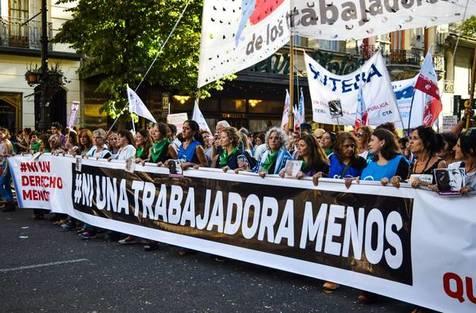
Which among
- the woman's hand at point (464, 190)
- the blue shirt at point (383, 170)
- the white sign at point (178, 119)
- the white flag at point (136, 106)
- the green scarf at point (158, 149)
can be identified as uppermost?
the white flag at point (136, 106)

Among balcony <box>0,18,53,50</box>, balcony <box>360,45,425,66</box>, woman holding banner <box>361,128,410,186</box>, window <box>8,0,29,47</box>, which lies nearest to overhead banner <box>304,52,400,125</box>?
woman holding banner <box>361,128,410,186</box>

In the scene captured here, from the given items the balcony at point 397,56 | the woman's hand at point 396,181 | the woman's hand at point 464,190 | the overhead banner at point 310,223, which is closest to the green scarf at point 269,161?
the overhead banner at point 310,223

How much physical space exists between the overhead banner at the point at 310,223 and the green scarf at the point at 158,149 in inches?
9.4

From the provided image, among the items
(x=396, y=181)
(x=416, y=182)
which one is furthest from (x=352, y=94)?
(x=416, y=182)

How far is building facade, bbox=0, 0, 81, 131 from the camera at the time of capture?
62.5 feet

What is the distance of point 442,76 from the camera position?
34.1 metres

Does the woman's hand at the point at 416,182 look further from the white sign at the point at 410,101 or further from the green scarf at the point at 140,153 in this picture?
the white sign at the point at 410,101

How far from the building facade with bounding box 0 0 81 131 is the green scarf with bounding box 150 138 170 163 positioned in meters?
12.4

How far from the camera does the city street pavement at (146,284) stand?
5086 mm

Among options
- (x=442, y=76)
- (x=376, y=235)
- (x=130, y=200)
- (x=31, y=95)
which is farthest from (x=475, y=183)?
(x=442, y=76)

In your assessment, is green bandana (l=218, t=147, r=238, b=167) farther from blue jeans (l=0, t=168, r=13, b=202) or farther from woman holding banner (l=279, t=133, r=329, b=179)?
blue jeans (l=0, t=168, r=13, b=202)

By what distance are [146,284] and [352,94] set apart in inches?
225

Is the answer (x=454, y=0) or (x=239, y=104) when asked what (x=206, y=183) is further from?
(x=239, y=104)

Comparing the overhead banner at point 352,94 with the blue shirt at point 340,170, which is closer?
the blue shirt at point 340,170
